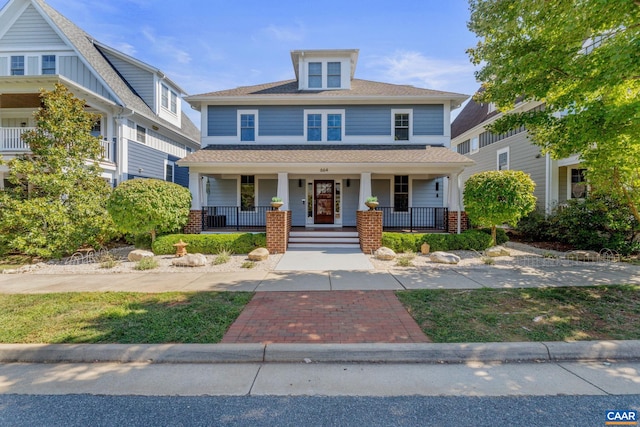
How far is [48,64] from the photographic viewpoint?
42.0 feet

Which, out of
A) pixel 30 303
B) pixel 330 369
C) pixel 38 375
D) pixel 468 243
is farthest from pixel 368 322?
pixel 468 243

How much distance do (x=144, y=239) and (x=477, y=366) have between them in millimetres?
10138

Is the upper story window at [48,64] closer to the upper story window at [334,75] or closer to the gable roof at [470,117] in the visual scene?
the upper story window at [334,75]

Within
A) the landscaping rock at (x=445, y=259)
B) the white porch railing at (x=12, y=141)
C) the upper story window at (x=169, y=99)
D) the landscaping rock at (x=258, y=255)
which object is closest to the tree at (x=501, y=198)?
the landscaping rock at (x=445, y=259)

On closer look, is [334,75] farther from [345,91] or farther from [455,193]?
[455,193]

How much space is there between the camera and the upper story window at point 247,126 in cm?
1298

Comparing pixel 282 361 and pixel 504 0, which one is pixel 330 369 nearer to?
pixel 282 361

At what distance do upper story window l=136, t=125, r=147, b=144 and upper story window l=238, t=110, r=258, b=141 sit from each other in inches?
188

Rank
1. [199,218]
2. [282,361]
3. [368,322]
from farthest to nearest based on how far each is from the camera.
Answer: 1. [199,218]
2. [368,322]
3. [282,361]

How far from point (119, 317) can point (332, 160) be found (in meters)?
8.19

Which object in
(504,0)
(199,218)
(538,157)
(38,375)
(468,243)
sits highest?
(504,0)

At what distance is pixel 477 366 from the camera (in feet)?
10.6

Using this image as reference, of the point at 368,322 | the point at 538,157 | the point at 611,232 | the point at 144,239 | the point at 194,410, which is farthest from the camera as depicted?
the point at 538,157

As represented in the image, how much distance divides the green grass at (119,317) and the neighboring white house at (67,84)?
840 cm
